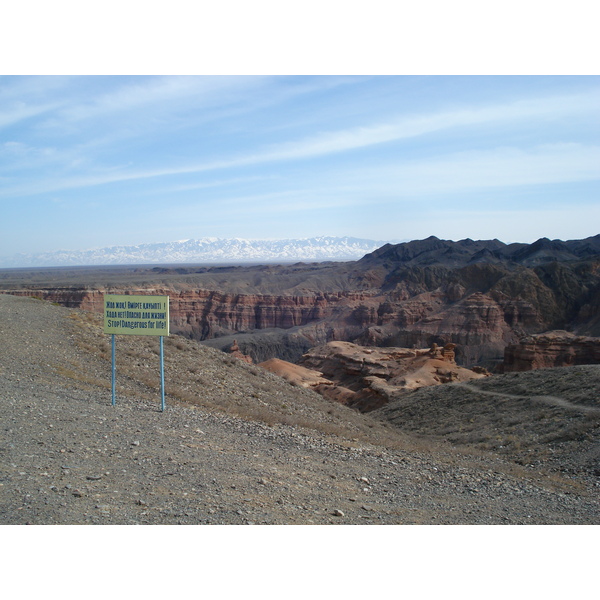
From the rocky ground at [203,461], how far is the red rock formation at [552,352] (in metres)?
34.9

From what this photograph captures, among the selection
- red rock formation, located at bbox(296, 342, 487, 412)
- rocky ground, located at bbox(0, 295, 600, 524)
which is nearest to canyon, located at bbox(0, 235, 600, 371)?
red rock formation, located at bbox(296, 342, 487, 412)

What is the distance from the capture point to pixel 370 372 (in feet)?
152

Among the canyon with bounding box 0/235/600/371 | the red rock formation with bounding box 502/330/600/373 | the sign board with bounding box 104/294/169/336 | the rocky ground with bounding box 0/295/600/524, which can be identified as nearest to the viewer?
the rocky ground with bounding box 0/295/600/524

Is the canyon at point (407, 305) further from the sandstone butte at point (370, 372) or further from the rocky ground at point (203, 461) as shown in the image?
the rocky ground at point (203, 461)

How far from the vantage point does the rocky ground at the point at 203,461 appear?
692 centimetres

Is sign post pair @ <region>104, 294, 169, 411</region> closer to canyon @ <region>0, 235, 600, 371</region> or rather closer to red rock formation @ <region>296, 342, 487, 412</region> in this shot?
red rock formation @ <region>296, 342, 487, 412</region>

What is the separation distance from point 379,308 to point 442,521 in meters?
77.1

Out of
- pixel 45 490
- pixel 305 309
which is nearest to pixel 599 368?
pixel 45 490

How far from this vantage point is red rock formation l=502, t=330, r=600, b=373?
4731 cm

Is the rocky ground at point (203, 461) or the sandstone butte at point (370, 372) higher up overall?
the rocky ground at point (203, 461)

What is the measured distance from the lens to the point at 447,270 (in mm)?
108812

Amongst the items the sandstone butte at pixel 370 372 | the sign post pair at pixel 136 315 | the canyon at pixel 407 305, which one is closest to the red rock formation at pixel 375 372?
the sandstone butte at pixel 370 372

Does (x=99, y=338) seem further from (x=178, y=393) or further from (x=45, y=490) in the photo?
(x=45, y=490)

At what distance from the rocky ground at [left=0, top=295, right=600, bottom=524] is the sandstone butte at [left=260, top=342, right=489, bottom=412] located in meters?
22.3
